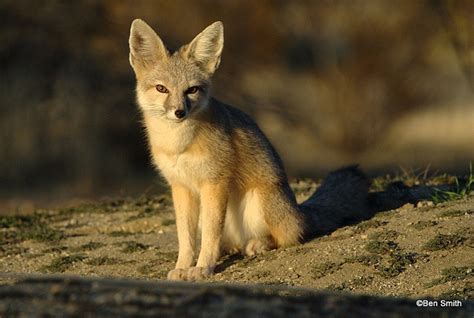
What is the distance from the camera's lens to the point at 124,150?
1373cm

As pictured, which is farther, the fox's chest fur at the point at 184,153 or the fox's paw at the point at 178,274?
the fox's chest fur at the point at 184,153

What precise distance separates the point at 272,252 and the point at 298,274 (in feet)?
1.81

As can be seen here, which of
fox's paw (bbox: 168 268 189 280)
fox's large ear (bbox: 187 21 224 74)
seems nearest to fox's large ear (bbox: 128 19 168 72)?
fox's large ear (bbox: 187 21 224 74)

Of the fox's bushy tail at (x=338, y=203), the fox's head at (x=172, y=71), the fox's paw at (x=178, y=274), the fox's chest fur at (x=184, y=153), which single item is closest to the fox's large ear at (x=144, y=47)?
the fox's head at (x=172, y=71)

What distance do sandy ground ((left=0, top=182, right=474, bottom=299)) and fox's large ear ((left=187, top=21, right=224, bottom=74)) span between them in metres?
1.41

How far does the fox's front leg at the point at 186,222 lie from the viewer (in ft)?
20.9

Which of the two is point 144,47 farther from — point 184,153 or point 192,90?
point 184,153

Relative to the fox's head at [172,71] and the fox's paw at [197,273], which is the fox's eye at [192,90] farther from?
the fox's paw at [197,273]

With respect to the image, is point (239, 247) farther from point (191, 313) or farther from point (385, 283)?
point (191, 313)

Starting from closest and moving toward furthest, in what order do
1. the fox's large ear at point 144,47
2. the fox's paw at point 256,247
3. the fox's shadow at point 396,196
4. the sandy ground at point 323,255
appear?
the sandy ground at point 323,255
the fox's large ear at point 144,47
the fox's paw at point 256,247
the fox's shadow at point 396,196

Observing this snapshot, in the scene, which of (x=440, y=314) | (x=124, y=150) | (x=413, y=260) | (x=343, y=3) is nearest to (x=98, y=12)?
(x=124, y=150)

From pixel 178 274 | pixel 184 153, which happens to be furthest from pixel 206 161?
pixel 178 274

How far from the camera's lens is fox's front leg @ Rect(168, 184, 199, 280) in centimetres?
636

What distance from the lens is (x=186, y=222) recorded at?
21.0ft
